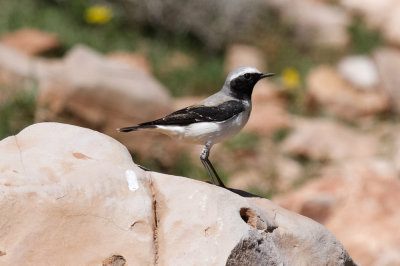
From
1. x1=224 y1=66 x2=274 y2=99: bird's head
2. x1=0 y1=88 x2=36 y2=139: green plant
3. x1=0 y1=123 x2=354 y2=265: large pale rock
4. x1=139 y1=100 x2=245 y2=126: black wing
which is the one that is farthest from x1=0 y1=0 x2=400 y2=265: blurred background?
x1=0 y1=123 x2=354 y2=265: large pale rock

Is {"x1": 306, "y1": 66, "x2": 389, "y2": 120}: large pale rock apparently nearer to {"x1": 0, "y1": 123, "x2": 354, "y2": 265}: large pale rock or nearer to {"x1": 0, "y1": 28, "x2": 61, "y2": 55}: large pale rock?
{"x1": 0, "y1": 28, "x2": 61, "y2": 55}: large pale rock

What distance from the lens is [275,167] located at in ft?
39.9

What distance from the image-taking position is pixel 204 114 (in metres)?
6.62

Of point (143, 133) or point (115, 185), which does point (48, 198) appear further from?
point (143, 133)

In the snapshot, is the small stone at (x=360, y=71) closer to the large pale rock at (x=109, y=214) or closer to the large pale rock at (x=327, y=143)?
the large pale rock at (x=327, y=143)

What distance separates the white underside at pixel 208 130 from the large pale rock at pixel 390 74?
8913 millimetres

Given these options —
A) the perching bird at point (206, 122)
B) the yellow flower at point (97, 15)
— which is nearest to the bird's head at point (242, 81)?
the perching bird at point (206, 122)

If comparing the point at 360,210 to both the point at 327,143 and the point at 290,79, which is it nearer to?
the point at 327,143

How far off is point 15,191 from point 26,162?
314 mm

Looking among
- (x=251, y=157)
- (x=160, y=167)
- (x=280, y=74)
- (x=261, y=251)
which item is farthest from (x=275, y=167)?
(x=261, y=251)

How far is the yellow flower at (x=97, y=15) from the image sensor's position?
14.8 m

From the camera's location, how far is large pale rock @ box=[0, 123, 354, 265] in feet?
16.3

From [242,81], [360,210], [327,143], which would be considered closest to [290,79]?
[327,143]

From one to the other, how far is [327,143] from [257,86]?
2.92 m
